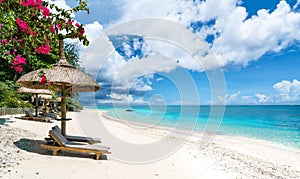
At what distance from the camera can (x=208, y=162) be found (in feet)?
22.5

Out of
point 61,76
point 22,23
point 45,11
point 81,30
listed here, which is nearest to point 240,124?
point 61,76

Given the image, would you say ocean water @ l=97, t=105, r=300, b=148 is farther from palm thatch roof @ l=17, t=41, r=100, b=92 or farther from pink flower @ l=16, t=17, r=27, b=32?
pink flower @ l=16, t=17, r=27, b=32

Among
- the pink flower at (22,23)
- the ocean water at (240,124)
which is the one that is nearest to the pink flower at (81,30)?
the pink flower at (22,23)

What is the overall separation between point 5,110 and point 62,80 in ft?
30.4

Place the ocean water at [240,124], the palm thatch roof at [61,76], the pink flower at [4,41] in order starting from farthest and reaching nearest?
the ocean water at [240,124] → the palm thatch roof at [61,76] → the pink flower at [4,41]

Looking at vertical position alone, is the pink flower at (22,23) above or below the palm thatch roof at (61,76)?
above

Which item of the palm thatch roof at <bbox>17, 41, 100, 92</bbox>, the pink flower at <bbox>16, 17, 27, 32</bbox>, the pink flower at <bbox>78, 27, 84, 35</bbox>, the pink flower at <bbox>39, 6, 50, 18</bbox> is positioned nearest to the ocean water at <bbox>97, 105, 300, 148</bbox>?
the palm thatch roof at <bbox>17, 41, 100, 92</bbox>

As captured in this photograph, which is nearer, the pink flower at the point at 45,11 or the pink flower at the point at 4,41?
the pink flower at the point at 45,11

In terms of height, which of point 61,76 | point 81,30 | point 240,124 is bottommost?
point 240,124

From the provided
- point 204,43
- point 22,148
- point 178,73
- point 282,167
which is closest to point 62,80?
point 22,148

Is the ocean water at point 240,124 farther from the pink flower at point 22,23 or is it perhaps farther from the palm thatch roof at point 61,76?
the pink flower at point 22,23

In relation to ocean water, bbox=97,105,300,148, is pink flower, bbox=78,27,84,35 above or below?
above

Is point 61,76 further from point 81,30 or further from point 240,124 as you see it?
point 240,124

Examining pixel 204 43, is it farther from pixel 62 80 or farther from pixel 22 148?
pixel 22 148
